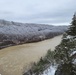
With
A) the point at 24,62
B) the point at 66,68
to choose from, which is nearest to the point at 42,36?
the point at 24,62

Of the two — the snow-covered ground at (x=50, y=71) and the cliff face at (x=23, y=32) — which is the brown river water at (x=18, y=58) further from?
the snow-covered ground at (x=50, y=71)

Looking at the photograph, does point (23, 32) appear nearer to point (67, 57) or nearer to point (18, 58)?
point (18, 58)

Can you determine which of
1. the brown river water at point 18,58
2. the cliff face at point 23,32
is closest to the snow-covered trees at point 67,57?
the brown river water at point 18,58

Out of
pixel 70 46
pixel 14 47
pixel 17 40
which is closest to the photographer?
pixel 70 46

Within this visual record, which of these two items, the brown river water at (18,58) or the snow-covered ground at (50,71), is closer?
the snow-covered ground at (50,71)

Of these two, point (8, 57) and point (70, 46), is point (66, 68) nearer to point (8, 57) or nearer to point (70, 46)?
point (70, 46)

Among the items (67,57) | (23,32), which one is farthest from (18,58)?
(67,57)
